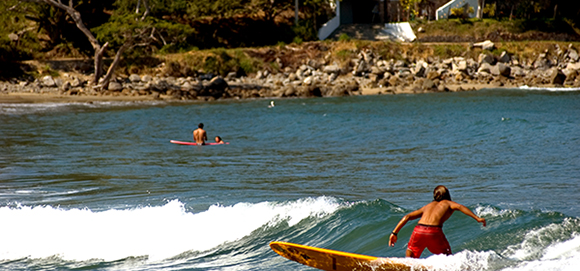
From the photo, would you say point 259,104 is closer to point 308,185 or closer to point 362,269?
point 308,185

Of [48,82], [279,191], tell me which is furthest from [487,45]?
[279,191]

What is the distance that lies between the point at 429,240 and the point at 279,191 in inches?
215

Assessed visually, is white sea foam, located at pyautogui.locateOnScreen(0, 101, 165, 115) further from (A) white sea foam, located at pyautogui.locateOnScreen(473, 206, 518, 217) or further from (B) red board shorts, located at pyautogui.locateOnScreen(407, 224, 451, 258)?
(B) red board shorts, located at pyautogui.locateOnScreen(407, 224, 451, 258)

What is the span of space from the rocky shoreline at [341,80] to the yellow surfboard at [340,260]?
30.7m

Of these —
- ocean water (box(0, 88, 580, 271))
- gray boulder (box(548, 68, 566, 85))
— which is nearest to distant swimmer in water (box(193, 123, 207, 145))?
ocean water (box(0, 88, 580, 271))

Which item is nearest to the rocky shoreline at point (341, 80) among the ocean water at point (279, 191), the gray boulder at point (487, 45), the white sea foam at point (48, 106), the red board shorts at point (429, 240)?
the gray boulder at point (487, 45)

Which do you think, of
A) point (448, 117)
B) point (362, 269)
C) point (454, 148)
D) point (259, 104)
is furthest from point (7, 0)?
point (362, 269)

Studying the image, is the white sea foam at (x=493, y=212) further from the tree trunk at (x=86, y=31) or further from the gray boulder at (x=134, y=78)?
the gray boulder at (x=134, y=78)

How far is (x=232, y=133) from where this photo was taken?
78.4 feet

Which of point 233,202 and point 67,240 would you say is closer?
point 67,240

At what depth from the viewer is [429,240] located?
6711mm

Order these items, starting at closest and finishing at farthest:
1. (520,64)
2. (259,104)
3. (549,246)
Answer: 1. (549,246)
2. (259,104)
3. (520,64)

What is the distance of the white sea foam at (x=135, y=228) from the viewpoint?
355 inches

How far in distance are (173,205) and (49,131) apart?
50.3 ft
